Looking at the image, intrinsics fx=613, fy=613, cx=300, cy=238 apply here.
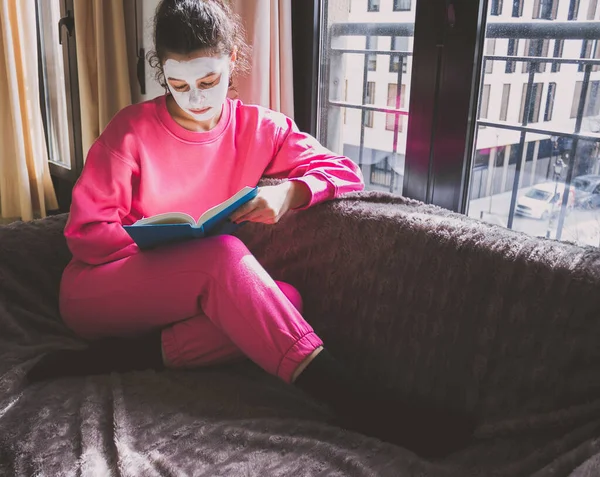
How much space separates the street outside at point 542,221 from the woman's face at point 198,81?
78 cm

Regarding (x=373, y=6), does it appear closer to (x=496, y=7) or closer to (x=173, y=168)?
(x=496, y=7)

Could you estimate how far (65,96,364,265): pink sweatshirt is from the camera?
4.54 feet

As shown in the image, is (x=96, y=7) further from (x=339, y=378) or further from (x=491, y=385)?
(x=491, y=385)

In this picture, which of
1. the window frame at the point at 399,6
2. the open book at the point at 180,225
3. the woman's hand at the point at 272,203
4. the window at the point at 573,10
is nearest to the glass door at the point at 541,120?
the window at the point at 573,10

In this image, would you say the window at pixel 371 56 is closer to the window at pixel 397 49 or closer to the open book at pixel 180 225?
the window at pixel 397 49

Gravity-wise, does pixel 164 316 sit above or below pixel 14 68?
below

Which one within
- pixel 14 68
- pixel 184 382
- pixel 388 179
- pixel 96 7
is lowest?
pixel 184 382

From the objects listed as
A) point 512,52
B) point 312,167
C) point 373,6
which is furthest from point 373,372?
point 373,6

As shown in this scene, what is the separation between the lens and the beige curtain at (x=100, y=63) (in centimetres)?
254

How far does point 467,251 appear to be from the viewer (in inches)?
49.1

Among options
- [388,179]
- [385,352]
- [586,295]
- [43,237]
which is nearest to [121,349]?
[43,237]

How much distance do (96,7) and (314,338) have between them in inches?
77.5

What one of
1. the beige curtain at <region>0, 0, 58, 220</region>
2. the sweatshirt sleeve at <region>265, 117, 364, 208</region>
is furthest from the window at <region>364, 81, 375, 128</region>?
the beige curtain at <region>0, 0, 58, 220</region>

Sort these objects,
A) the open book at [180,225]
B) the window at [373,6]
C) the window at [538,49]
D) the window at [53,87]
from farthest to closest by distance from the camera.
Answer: the window at [53,87] → the window at [373,6] → the window at [538,49] → the open book at [180,225]
